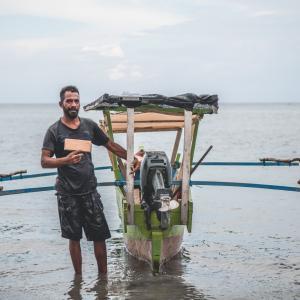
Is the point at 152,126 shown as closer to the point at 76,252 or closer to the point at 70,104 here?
the point at 76,252

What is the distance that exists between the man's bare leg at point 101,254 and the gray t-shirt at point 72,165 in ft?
2.27

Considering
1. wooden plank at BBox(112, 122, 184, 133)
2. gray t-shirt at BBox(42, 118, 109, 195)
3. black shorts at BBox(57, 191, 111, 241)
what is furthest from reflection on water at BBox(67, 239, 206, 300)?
wooden plank at BBox(112, 122, 184, 133)

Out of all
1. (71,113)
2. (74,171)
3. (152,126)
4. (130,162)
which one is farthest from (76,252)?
(152,126)

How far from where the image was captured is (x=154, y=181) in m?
6.91

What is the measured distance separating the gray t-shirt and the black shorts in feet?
0.30

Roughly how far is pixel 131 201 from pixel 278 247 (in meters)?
3.55

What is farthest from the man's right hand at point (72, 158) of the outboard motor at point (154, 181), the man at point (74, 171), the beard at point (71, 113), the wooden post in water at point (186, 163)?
the wooden post in water at point (186, 163)

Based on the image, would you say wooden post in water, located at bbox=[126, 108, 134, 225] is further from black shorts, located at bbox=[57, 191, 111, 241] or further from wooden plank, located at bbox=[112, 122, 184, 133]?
wooden plank, located at bbox=[112, 122, 184, 133]

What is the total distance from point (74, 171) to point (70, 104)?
691mm

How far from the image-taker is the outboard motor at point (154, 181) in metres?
6.80

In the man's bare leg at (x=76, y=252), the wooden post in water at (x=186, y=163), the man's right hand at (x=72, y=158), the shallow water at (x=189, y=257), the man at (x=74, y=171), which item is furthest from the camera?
the shallow water at (x=189, y=257)

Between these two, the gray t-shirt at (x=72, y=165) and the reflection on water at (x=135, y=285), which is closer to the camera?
the gray t-shirt at (x=72, y=165)

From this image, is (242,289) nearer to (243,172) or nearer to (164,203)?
(164,203)

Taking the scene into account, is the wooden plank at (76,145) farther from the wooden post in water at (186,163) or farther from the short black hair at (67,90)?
the wooden post in water at (186,163)
